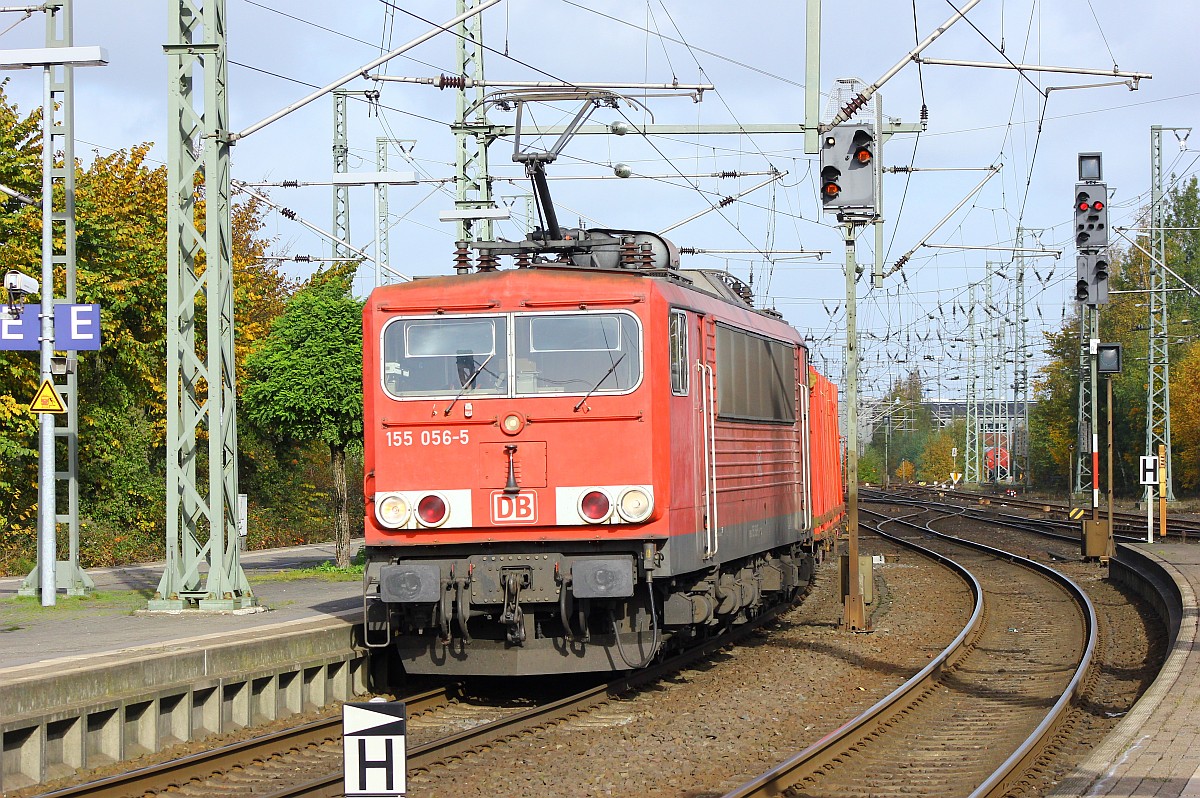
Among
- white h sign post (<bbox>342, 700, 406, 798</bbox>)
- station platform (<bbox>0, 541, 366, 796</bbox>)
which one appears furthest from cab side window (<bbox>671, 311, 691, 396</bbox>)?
white h sign post (<bbox>342, 700, 406, 798</bbox>)

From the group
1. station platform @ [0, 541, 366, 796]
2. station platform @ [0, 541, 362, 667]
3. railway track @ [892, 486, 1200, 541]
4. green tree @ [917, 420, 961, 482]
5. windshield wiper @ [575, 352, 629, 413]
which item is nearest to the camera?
station platform @ [0, 541, 366, 796]

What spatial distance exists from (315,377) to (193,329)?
9136mm

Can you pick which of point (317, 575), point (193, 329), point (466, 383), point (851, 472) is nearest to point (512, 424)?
point (466, 383)

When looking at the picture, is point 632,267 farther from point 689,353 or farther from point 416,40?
point 416,40

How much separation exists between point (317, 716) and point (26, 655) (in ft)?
7.92

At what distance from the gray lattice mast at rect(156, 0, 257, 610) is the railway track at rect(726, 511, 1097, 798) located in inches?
292

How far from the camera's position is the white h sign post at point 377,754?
5719 millimetres

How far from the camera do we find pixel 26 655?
39.3 ft

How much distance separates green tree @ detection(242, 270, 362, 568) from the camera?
25047 millimetres

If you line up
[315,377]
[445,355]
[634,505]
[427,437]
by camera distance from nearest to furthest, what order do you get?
1. [634,505]
2. [427,437]
3. [445,355]
4. [315,377]

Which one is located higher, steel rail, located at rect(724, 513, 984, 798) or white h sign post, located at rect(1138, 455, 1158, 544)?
white h sign post, located at rect(1138, 455, 1158, 544)

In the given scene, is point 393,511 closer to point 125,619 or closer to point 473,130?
point 125,619

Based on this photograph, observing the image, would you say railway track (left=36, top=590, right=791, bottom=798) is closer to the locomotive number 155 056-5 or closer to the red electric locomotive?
the red electric locomotive

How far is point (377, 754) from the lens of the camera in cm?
574
